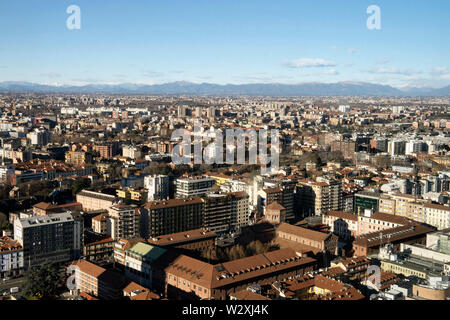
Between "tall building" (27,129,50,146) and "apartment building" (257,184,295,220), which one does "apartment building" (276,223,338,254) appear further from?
"tall building" (27,129,50,146)

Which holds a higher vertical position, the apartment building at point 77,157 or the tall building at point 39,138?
the tall building at point 39,138

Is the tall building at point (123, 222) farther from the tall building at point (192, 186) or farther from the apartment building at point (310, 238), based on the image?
the tall building at point (192, 186)

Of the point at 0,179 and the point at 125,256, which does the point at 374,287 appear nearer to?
the point at 125,256

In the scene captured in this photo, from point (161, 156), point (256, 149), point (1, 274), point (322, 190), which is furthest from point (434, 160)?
point (1, 274)

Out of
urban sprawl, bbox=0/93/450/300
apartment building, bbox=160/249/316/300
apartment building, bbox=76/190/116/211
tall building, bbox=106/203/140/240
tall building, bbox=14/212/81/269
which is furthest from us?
apartment building, bbox=76/190/116/211

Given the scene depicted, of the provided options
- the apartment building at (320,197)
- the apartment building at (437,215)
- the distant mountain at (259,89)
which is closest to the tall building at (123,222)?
the apartment building at (320,197)

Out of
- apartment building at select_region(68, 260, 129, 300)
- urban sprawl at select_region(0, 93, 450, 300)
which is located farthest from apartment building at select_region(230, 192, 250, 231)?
apartment building at select_region(68, 260, 129, 300)
